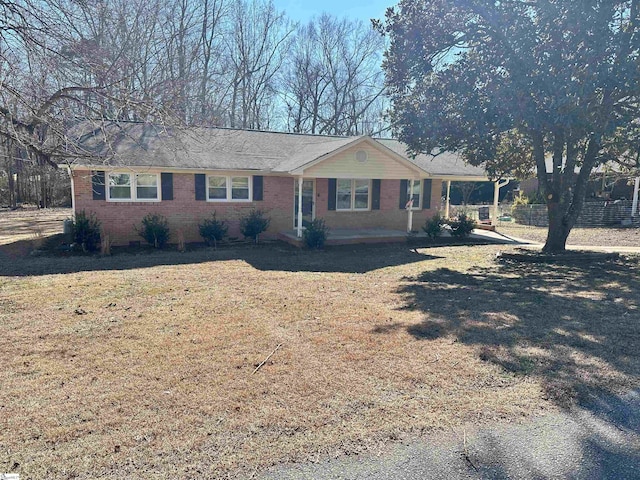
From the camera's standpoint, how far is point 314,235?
1324 cm

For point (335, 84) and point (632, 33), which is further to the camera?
point (335, 84)

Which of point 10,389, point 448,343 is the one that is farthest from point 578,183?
point 10,389

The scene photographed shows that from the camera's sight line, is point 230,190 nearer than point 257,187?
Yes

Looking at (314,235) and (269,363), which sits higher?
(314,235)

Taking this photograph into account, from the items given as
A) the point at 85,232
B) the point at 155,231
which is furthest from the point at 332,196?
the point at 85,232

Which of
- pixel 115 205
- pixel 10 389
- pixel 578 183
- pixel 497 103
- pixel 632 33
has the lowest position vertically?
pixel 10 389

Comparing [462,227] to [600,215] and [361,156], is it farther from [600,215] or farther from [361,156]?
[600,215]

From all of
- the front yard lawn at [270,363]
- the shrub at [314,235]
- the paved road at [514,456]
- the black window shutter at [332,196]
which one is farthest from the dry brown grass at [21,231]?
the paved road at [514,456]

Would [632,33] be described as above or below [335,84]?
below

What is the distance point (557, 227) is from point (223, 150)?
1120 cm

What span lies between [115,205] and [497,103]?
11123 millimetres

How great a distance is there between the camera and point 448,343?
5.19 meters

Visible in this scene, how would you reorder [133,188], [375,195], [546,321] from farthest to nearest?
[375,195]
[133,188]
[546,321]

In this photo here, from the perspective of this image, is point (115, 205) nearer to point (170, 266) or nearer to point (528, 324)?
point (170, 266)
